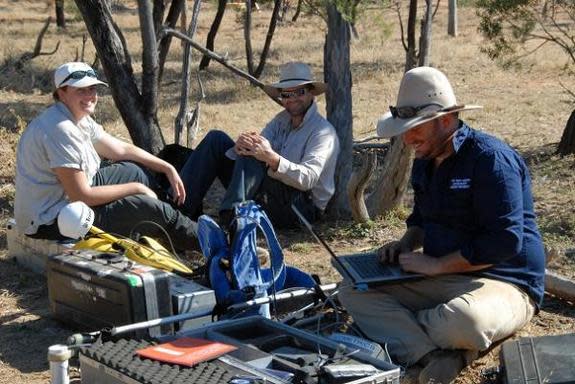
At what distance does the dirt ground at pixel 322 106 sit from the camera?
5172 millimetres

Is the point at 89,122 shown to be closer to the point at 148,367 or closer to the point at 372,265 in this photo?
the point at 372,265

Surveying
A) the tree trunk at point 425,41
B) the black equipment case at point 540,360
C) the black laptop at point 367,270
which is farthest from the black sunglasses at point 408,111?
the tree trunk at point 425,41

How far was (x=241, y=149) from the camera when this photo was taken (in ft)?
20.0

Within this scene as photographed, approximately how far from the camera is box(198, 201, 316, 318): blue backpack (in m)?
4.70

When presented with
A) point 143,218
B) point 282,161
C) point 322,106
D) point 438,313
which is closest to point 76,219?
point 143,218

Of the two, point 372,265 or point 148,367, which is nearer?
point 148,367

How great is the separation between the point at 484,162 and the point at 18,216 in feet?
9.86

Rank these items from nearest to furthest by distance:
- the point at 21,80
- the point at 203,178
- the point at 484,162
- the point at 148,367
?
1. the point at 148,367
2. the point at 484,162
3. the point at 203,178
4. the point at 21,80

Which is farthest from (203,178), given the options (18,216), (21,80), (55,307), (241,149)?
(21,80)

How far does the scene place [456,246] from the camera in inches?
171

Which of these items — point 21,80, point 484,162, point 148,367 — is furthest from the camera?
point 21,80

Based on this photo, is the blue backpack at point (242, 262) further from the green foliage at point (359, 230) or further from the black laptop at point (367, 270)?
the green foliage at point (359, 230)

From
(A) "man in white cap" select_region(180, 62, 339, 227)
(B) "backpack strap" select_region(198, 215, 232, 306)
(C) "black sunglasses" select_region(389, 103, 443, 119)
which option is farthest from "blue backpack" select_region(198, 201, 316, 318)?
(A) "man in white cap" select_region(180, 62, 339, 227)

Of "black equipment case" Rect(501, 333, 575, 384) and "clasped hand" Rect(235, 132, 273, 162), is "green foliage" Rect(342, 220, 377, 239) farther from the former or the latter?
"black equipment case" Rect(501, 333, 575, 384)
